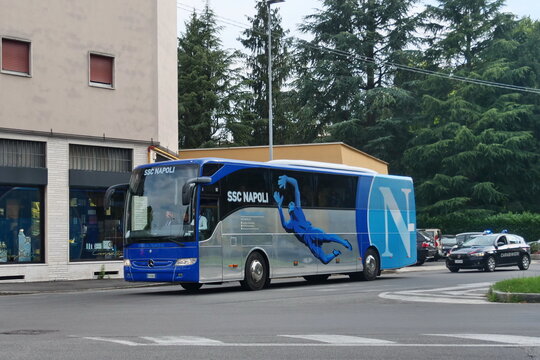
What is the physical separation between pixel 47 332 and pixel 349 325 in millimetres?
4201

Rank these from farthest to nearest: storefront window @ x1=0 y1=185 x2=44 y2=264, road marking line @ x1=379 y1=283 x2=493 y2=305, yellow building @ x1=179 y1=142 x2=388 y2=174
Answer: yellow building @ x1=179 y1=142 x2=388 y2=174 → storefront window @ x1=0 y1=185 x2=44 y2=264 → road marking line @ x1=379 y1=283 x2=493 y2=305

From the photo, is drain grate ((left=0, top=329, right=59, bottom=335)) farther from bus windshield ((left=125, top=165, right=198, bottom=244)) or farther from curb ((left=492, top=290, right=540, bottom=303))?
curb ((left=492, top=290, right=540, bottom=303))

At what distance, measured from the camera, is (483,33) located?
208ft

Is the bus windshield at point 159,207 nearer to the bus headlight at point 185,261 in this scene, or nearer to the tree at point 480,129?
the bus headlight at point 185,261

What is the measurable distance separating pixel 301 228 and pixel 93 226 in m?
8.46

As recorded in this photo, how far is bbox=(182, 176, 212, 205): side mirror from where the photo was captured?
1967cm

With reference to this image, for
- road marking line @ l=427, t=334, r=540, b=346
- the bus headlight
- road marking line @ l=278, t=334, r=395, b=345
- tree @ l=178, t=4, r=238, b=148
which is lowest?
road marking line @ l=427, t=334, r=540, b=346

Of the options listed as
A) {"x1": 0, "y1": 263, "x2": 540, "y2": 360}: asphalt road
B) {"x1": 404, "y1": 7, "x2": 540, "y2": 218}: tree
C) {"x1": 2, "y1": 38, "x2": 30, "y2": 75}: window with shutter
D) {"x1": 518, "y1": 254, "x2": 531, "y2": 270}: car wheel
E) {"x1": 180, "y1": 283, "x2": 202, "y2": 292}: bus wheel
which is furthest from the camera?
{"x1": 404, "y1": 7, "x2": 540, "y2": 218}: tree

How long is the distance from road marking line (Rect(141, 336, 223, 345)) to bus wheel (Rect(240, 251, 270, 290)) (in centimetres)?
1109

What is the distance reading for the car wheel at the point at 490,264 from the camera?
33094mm

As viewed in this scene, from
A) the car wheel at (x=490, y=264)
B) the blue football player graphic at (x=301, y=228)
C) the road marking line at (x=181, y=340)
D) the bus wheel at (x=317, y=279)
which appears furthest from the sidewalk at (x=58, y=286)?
the road marking line at (x=181, y=340)

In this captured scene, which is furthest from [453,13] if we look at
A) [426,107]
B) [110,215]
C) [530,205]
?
[110,215]

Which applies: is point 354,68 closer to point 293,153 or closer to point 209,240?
point 293,153

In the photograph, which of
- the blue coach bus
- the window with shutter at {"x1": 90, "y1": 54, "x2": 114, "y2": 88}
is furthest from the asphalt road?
the window with shutter at {"x1": 90, "y1": 54, "x2": 114, "y2": 88}
